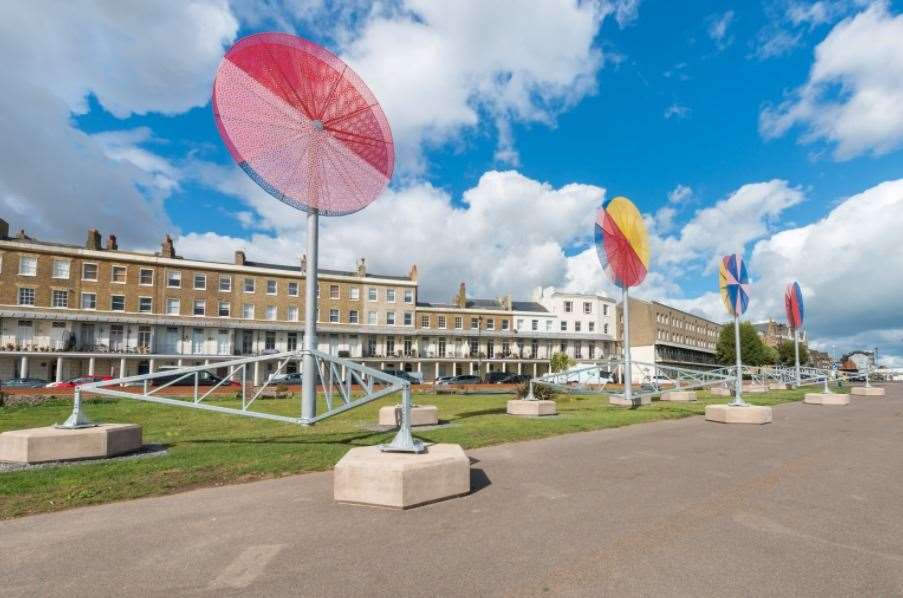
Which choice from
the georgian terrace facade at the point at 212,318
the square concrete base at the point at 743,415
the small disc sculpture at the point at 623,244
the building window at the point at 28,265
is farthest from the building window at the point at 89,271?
the square concrete base at the point at 743,415

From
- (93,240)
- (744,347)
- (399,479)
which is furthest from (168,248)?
(744,347)

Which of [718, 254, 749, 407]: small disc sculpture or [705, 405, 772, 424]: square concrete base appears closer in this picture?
[705, 405, 772, 424]: square concrete base

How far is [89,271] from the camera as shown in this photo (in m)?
51.4

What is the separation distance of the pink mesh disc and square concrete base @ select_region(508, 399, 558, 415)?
10329 millimetres

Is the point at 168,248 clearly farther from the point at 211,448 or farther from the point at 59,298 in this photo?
the point at 211,448

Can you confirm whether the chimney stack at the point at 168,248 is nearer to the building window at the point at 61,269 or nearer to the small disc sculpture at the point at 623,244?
the building window at the point at 61,269

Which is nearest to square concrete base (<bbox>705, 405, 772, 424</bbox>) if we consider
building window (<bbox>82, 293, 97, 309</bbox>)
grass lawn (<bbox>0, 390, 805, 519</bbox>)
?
grass lawn (<bbox>0, 390, 805, 519</bbox>)

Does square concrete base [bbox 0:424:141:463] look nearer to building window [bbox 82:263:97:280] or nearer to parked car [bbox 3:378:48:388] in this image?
parked car [bbox 3:378:48:388]

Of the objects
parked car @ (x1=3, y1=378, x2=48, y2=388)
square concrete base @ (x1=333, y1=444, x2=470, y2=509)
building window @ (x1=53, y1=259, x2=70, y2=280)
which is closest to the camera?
square concrete base @ (x1=333, y1=444, x2=470, y2=509)

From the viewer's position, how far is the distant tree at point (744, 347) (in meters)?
86.8

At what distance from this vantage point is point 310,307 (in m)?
14.0

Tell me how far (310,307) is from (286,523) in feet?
26.8

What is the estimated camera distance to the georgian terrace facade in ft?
160

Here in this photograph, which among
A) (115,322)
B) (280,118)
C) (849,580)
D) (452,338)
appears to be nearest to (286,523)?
(849,580)
